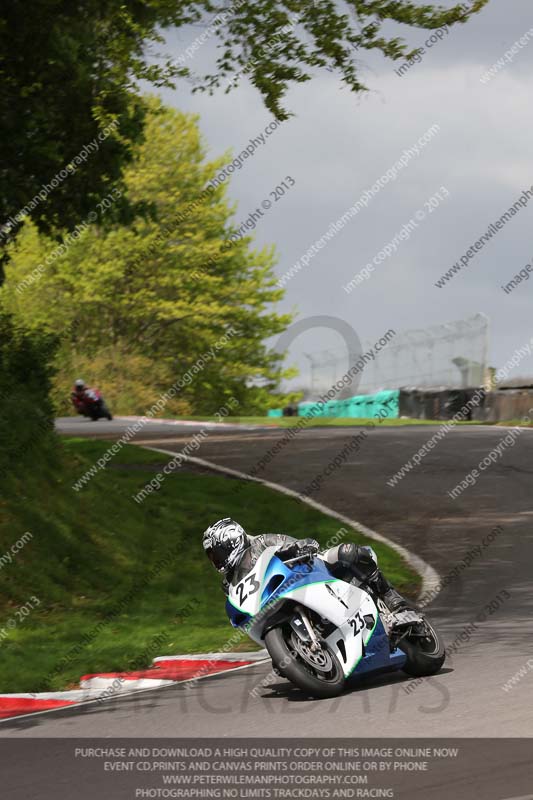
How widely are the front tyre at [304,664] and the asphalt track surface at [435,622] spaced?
0.41ft

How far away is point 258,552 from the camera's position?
816cm

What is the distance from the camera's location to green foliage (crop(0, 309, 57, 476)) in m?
16.0

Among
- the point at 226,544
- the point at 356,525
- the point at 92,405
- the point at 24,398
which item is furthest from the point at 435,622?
the point at 92,405

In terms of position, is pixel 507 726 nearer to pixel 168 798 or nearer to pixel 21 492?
pixel 168 798

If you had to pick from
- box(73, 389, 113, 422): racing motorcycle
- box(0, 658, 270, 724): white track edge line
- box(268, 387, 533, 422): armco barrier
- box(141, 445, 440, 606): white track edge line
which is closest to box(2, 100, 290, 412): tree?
box(268, 387, 533, 422): armco barrier

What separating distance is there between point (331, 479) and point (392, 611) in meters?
12.9

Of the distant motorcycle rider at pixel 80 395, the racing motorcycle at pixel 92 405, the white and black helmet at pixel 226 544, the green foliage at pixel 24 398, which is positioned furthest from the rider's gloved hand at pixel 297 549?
the distant motorcycle rider at pixel 80 395

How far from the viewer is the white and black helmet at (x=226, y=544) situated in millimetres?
8109

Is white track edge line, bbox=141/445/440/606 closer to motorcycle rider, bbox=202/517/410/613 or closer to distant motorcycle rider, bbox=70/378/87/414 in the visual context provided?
motorcycle rider, bbox=202/517/410/613

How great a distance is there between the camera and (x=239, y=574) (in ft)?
26.6

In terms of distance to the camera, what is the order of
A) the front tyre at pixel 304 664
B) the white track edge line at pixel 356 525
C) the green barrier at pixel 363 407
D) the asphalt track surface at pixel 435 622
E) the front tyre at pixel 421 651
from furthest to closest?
the green barrier at pixel 363 407, the white track edge line at pixel 356 525, the front tyre at pixel 421 651, the front tyre at pixel 304 664, the asphalt track surface at pixel 435 622

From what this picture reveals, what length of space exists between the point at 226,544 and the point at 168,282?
48480 mm

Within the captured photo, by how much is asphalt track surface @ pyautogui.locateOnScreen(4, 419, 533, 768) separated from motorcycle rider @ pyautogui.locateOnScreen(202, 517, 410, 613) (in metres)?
0.83

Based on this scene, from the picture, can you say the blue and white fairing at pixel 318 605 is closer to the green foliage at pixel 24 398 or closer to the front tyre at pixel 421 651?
the front tyre at pixel 421 651
